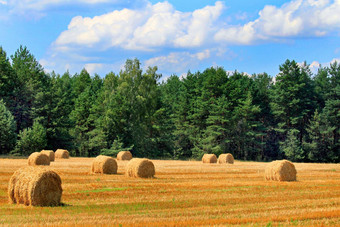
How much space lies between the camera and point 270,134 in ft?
224

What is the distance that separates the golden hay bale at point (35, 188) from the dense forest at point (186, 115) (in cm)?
3969

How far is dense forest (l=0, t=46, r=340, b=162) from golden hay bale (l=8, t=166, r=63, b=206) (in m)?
39.7

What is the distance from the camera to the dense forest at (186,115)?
5638 centimetres

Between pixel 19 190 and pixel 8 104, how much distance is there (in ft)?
141

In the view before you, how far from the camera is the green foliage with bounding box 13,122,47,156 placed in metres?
48.5

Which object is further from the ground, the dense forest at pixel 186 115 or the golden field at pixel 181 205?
the dense forest at pixel 186 115

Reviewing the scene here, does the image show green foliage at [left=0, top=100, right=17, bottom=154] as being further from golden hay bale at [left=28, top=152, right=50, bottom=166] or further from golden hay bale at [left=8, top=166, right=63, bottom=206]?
golden hay bale at [left=8, top=166, right=63, bottom=206]

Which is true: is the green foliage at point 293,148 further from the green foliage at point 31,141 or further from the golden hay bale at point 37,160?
the golden hay bale at point 37,160

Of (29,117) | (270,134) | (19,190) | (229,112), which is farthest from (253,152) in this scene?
(19,190)

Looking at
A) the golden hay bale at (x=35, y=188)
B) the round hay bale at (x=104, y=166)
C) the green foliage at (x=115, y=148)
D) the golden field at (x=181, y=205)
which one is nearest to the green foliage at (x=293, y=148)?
the green foliage at (x=115, y=148)

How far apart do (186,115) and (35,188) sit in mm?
56736

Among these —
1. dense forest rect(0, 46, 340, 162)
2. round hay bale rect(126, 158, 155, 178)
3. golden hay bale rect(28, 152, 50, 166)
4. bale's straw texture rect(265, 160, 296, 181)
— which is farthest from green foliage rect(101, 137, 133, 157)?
bale's straw texture rect(265, 160, 296, 181)

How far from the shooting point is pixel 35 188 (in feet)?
46.9

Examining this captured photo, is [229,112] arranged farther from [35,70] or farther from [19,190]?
[19,190]
